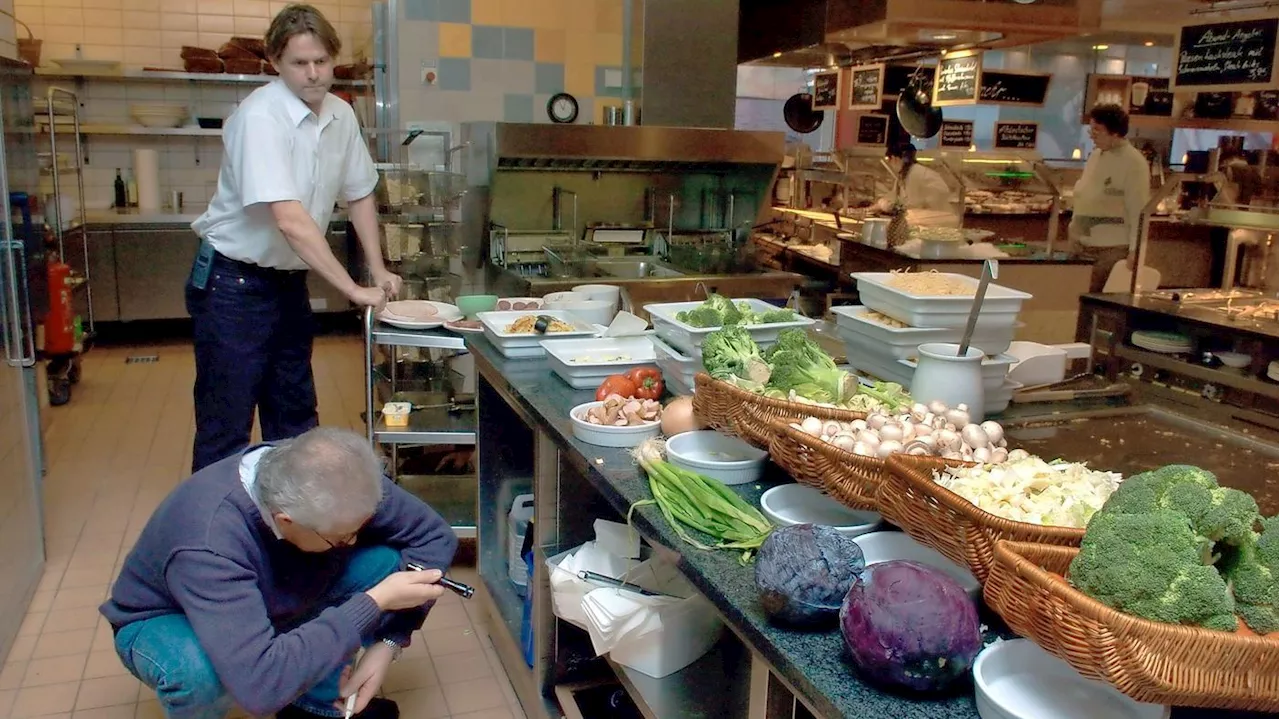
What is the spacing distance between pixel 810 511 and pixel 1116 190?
238 inches

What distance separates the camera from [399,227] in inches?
192

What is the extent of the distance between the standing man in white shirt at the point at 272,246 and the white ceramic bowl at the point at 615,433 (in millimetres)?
1466

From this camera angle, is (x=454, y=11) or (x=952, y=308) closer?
(x=952, y=308)

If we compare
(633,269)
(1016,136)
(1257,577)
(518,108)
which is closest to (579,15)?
(518,108)

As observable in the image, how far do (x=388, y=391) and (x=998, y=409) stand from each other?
280 centimetres

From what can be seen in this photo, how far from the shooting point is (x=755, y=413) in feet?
6.22

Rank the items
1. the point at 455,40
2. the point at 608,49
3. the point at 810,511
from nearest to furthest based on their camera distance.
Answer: the point at 810,511 < the point at 455,40 < the point at 608,49

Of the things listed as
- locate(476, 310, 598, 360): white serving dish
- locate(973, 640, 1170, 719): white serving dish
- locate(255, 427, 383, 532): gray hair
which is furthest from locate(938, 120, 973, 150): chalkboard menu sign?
locate(973, 640, 1170, 719): white serving dish

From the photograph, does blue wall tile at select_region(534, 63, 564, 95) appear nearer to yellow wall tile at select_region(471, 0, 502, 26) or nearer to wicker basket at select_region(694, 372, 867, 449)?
yellow wall tile at select_region(471, 0, 502, 26)

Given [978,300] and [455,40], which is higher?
[455,40]

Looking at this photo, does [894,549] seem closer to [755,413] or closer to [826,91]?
[755,413]

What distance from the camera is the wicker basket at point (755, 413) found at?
74.0 inches

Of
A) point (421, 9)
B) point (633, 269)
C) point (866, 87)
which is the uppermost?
point (421, 9)

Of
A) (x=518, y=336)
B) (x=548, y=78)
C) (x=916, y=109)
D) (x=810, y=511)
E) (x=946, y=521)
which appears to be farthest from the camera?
(x=916, y=109)
